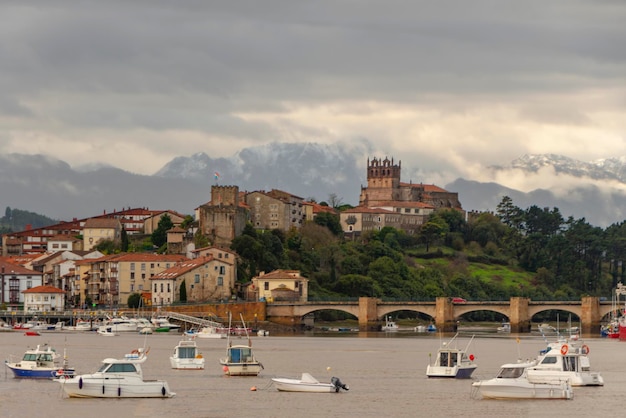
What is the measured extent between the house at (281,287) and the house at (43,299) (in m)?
29.3

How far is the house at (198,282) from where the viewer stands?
575 ft

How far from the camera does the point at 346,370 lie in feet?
304

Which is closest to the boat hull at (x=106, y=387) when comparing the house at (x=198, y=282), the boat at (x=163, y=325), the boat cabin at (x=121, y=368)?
the boat cabin at (x=121, y=368)

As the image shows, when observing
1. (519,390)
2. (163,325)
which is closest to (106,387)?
(519,390)

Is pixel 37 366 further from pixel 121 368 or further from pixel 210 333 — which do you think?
pixel 210 333

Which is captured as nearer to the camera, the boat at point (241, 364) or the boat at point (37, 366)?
the boat at point (37, 366)

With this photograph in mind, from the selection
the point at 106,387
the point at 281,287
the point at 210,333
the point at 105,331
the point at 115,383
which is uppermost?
the point at 281,287

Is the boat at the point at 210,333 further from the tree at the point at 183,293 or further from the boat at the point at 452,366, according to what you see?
the boat at the point at 452,366

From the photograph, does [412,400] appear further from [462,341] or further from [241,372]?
[462,341]

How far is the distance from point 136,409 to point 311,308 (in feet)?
A: 342

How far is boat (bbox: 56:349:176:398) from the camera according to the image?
68.1 meters

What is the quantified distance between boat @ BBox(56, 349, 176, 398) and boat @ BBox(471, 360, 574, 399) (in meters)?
15.9

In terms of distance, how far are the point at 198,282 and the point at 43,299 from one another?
24.7 metres

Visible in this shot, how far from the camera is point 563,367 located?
249 ft
